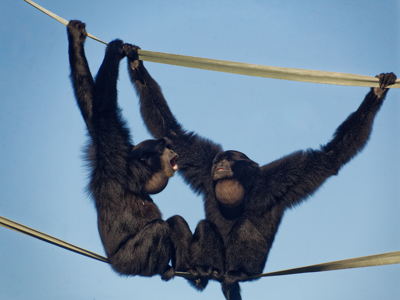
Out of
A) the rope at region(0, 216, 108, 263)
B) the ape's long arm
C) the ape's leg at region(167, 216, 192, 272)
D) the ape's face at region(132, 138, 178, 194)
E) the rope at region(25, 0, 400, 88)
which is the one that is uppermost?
the ape's long arm

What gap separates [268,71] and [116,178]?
2435 millimetres

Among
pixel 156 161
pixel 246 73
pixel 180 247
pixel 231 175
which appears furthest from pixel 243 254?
pixel 246 73

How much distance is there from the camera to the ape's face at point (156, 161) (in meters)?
5.11

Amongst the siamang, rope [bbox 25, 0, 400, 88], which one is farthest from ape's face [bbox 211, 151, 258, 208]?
rope [bbox 25, 0, 400, 88]

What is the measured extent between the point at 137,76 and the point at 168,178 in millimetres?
1933

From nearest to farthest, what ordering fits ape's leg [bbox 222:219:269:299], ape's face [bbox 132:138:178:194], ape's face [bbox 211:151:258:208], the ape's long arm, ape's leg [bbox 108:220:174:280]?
ape's leg [bbox 108:220:174:280] < ape's face [bbox 132:138:178:194] < ape's leg [bbox 222:219:269:299] < ape's face [bbox 211:151:258:208] < the ape's long arm

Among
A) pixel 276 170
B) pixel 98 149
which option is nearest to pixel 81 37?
pixel 98 149

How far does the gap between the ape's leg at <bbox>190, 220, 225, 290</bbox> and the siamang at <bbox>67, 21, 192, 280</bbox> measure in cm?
42

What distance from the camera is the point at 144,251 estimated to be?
4.63 meters

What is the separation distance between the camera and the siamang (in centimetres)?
432

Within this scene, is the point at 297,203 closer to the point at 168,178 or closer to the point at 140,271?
the point at 168,178

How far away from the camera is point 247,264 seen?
534 cm

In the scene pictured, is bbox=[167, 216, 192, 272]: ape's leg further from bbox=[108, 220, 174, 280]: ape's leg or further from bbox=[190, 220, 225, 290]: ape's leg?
bbox=[108, 220, 174, 280]: ape's leg

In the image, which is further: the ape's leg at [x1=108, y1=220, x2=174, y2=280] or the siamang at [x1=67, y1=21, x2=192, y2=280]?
the ape's leg at [x1=108, y1=220, x2=174, y2=280]
